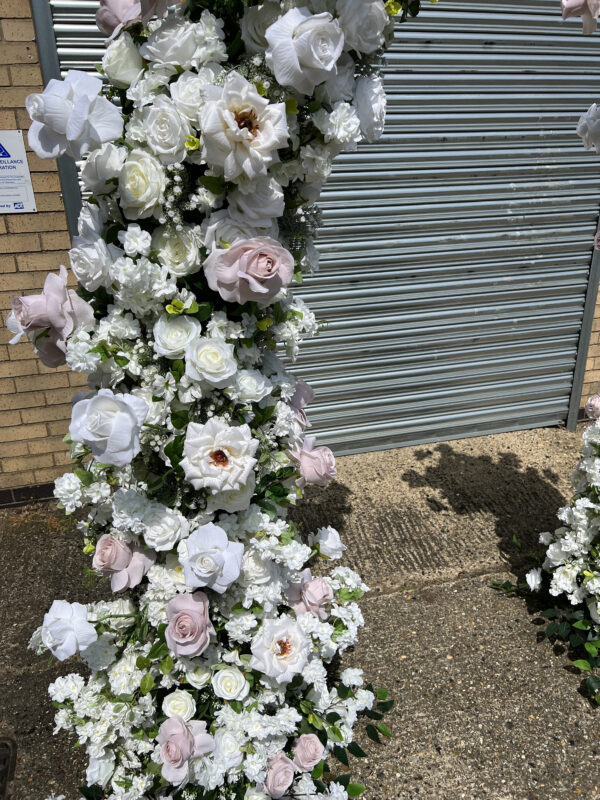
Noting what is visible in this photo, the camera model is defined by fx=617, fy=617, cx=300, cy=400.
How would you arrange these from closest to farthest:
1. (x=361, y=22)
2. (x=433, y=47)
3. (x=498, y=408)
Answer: (x=361, y=22), (x=433, y=47), (x=498, y=408)

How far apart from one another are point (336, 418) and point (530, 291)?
1862 millimetres

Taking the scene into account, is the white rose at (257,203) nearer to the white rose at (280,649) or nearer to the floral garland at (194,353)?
the floral garland at (194,353)

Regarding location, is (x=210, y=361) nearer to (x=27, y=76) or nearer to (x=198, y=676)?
(x=198, y=676)

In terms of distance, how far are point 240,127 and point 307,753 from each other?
204cm

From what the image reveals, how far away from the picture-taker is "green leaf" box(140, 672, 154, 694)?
1.90 metres

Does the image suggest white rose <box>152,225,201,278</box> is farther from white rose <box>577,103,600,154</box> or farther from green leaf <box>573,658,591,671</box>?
green leaf <box>573,658,591,671</box>

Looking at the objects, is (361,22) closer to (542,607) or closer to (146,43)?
(146,43)

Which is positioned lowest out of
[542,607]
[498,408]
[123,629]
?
[498,408]

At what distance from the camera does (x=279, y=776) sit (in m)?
2.06

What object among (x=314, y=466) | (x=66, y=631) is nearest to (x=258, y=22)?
(x=314, y=466)

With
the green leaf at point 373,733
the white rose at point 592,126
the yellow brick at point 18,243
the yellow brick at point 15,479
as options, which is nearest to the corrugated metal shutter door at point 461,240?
the yellow brick at point 18,243

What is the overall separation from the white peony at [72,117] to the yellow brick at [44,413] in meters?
2.86

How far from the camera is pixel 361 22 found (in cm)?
156

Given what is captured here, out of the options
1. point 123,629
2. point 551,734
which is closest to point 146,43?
point 123,629
